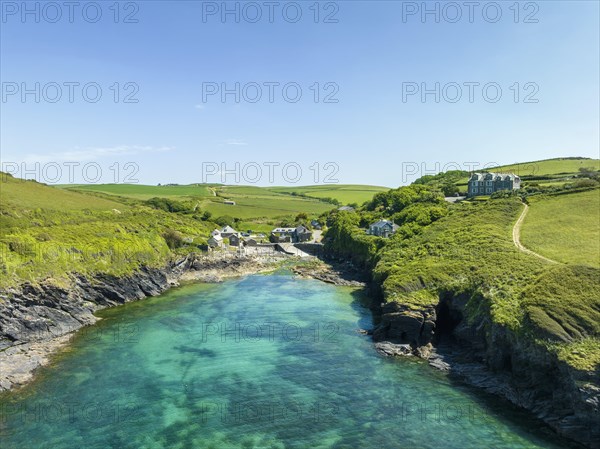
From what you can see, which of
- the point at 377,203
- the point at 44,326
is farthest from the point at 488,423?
the point at 377,203

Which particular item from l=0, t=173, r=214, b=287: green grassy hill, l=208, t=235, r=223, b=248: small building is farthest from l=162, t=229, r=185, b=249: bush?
l=208, t=235, r=223, b=248: small building

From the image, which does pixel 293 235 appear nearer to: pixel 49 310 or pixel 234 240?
pixel 234 240

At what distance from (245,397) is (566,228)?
56.4 m

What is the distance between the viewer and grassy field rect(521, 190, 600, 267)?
51750mm

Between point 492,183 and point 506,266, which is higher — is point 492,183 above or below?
above

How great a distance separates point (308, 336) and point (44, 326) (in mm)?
32477

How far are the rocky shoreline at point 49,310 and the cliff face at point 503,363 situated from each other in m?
38.0

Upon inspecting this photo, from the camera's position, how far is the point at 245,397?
34938 millimetres

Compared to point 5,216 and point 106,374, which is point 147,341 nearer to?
point 106,374

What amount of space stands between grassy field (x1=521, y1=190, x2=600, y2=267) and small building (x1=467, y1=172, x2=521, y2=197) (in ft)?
54.1

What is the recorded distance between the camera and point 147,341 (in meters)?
47.8

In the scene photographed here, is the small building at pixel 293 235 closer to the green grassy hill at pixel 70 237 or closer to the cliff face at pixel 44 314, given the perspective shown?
the green grassy hill at pixel 70 237

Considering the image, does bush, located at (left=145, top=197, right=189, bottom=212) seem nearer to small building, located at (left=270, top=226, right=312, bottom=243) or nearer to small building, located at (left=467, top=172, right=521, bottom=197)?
small building, located at (left=270, top=226, right=312, bottom=243)

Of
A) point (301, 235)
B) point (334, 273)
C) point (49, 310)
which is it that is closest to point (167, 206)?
point (301, 235)
